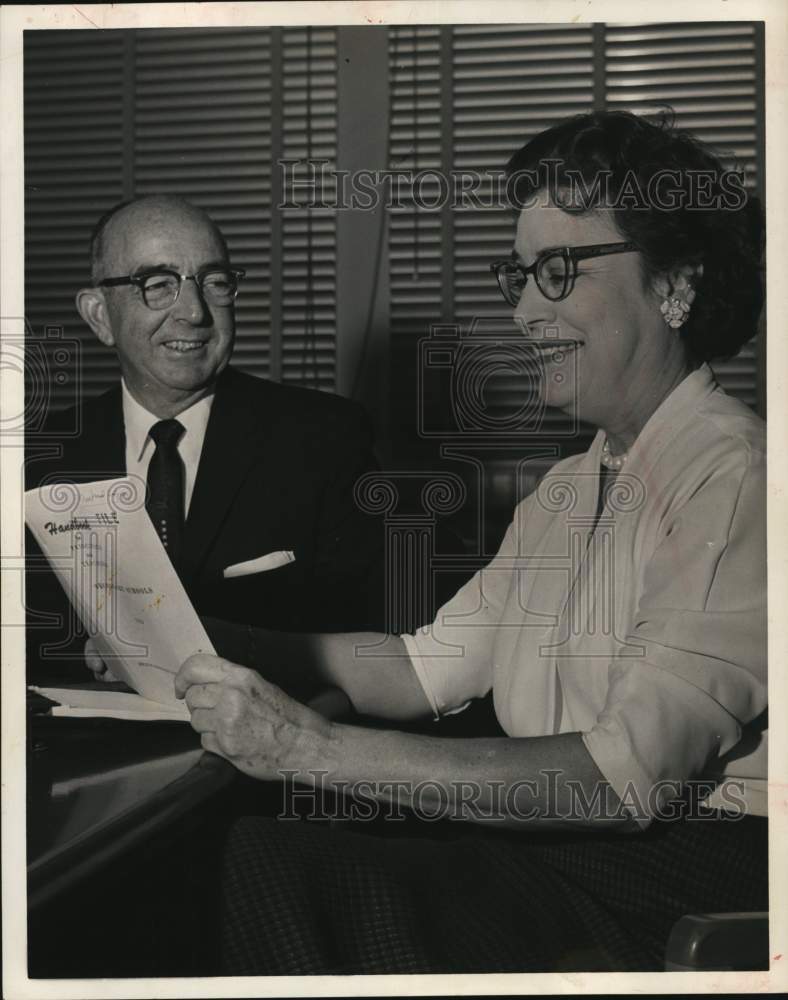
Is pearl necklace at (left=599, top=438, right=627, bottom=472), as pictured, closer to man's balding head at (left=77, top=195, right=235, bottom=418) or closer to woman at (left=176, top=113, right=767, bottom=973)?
woman at (left=176, top=113, right=767, bottom=973)

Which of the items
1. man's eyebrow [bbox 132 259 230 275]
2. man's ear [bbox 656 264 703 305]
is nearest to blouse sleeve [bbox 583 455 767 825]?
man's ear [bbox 656 264 703 305]

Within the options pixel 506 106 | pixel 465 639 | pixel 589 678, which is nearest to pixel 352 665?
pixel 465 639

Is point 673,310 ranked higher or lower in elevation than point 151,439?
higher

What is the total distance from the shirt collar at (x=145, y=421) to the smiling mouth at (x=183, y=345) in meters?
0.07

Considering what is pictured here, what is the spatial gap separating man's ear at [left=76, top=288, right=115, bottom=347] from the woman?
44cm

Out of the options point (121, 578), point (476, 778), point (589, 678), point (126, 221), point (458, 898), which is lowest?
point (458, 898)

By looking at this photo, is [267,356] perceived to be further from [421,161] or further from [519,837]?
[519,837]

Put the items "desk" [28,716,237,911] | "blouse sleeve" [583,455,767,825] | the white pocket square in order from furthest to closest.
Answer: the white pocket square
"blouse sleeve" [583,455,767,825]
"desk" [28,716,237,911]

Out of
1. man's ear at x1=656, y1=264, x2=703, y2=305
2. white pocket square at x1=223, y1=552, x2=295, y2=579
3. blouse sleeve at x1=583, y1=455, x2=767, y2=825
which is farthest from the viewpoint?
white pocket square at x1=223, y1=552, x2=295, y2=579

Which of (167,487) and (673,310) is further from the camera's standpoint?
(167,487)

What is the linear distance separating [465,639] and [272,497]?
322 mm

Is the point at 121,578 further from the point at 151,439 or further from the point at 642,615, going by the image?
the point at 642,615

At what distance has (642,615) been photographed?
1.37m

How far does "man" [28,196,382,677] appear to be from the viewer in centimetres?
148
